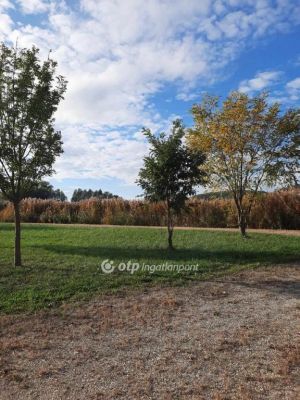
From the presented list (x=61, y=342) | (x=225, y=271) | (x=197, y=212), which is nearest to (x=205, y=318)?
(x=61, y=342)

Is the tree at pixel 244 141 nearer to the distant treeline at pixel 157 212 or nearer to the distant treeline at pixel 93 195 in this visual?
the distant treeline at pixel 157 212

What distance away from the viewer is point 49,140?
9.88 meters

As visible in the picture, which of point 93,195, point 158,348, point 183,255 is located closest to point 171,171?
A: point 183,255

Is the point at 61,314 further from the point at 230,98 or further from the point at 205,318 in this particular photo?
the point at 230,98

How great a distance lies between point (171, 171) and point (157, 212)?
8076 millimetres

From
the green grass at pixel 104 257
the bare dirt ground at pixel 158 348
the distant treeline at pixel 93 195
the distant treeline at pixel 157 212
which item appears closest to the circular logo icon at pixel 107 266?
the green grass at pixel 104 257

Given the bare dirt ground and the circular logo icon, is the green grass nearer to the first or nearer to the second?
the circular logo icon

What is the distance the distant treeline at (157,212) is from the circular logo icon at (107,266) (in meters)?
3.37

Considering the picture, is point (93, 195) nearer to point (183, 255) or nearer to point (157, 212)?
point (157, 212)

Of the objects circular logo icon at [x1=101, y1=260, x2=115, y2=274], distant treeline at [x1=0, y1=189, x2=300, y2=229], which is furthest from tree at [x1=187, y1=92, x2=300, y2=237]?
circular logo icon at [x1=101, y1=260, x2=115, y2=274]

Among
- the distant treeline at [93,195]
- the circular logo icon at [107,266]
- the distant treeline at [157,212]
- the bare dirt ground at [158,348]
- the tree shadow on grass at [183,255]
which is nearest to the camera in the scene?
the bare dirt ground at [158,348]

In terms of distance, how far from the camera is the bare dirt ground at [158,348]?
3834 mm

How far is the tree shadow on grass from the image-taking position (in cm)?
1026
